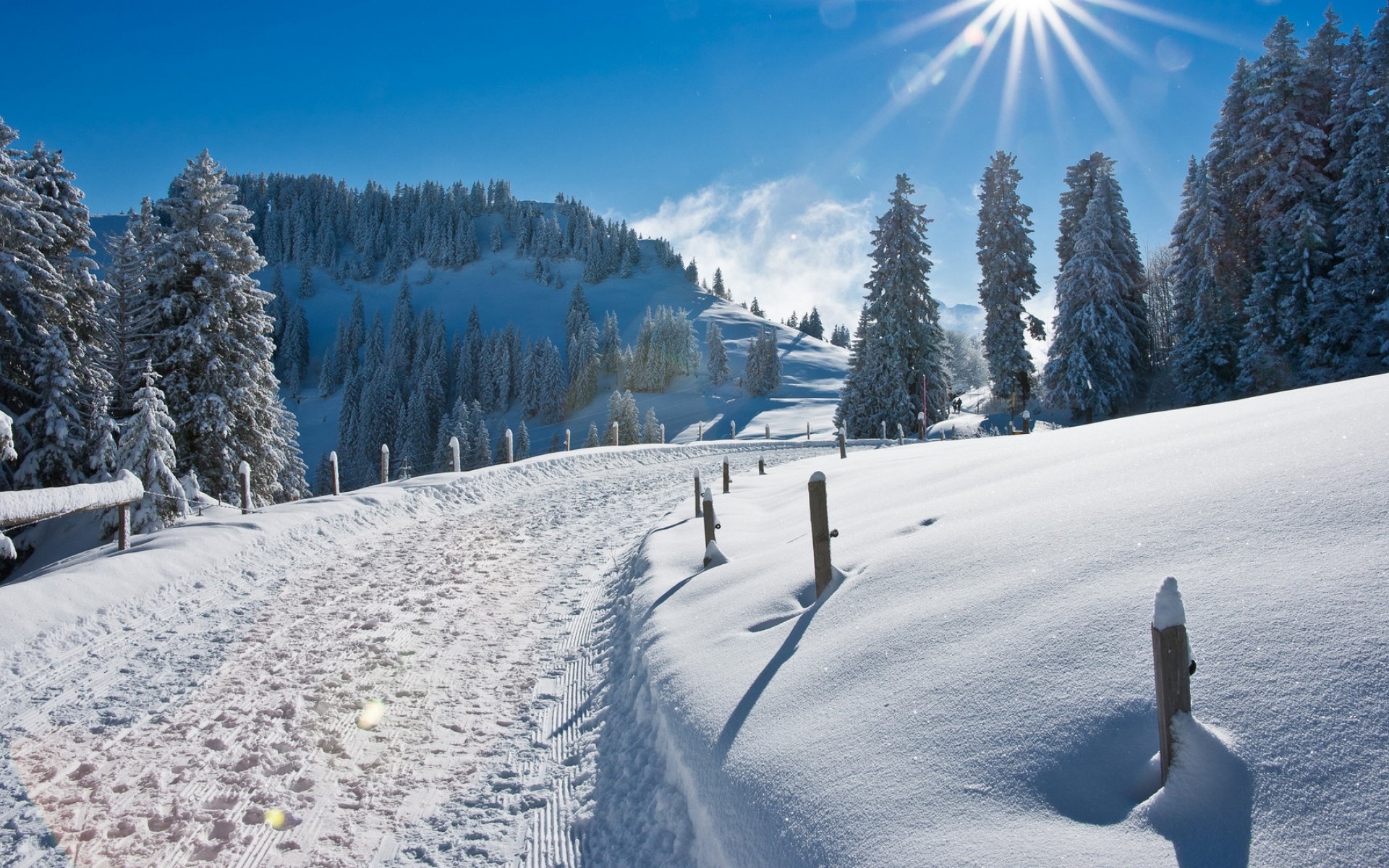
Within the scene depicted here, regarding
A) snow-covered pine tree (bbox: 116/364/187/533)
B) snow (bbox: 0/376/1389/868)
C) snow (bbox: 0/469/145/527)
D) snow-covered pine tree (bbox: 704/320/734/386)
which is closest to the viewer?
snow (bbox: 0/376/1389/868)

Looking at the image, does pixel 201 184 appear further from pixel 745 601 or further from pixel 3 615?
pixel 745 601

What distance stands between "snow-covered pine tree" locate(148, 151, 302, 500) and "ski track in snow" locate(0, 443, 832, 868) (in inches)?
495

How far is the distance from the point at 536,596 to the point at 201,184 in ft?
62.3

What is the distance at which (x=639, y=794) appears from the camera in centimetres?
391

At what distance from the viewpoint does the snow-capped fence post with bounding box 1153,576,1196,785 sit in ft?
7.16

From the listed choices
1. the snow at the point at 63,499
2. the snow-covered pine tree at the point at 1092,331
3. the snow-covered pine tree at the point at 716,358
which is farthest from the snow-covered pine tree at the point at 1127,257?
the snow-covered pine tree at the point at 716,358

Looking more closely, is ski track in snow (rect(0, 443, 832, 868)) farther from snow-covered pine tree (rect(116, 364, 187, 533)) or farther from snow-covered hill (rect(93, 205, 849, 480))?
snow-covered hill (rect(93, 205, 849, 480))

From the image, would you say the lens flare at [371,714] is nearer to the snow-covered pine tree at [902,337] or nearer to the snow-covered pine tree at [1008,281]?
the snow-covered pine tree at [902,337]

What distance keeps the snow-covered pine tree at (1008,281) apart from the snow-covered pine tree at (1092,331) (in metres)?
3.24

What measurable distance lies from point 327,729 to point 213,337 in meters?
18.4

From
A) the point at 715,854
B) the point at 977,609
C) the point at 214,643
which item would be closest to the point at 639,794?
the point at 715,854

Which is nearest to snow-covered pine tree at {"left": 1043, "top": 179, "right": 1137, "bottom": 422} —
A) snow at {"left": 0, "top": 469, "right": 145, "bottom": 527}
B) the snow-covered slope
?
the snow-covered slope

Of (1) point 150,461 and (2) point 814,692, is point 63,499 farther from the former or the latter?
(2) point 814,692

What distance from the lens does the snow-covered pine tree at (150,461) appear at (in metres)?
14.4
